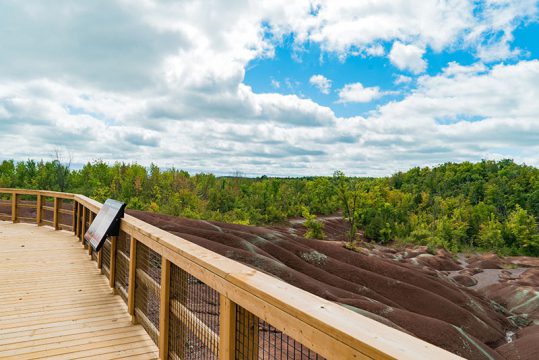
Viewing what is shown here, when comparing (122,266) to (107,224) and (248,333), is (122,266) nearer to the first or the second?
(107,224)

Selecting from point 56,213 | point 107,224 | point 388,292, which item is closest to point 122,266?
point 107,224

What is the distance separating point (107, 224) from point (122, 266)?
653 millimetres

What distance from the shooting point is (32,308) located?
4.76 meters

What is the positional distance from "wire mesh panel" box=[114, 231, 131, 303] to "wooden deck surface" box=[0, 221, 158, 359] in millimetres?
163

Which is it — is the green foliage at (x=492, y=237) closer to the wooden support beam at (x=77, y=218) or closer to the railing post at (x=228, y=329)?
the wooden support beam at (x=77, y=218)

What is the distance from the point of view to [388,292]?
45.3ft

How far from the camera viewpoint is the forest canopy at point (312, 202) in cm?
3167

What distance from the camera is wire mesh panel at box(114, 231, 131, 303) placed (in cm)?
509

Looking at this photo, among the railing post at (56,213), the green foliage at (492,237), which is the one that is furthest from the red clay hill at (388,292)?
the green foliage at (492,237)

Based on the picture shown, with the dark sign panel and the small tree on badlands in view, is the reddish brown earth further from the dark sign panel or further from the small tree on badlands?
the small tree on badlands

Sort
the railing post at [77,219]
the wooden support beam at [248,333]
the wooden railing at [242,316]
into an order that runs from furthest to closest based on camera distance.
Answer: the railing post at [77,219]
the wooden support beam at [248,333]
the wooden railing at [242,316]

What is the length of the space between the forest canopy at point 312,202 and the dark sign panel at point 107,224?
821 inches

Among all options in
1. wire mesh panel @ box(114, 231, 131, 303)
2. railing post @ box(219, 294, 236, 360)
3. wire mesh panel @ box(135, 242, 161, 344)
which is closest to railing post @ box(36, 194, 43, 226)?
wire mesh panel @ box(114, 231, 131, 303)

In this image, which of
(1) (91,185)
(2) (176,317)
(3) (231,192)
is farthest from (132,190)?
(2) (176,317)
